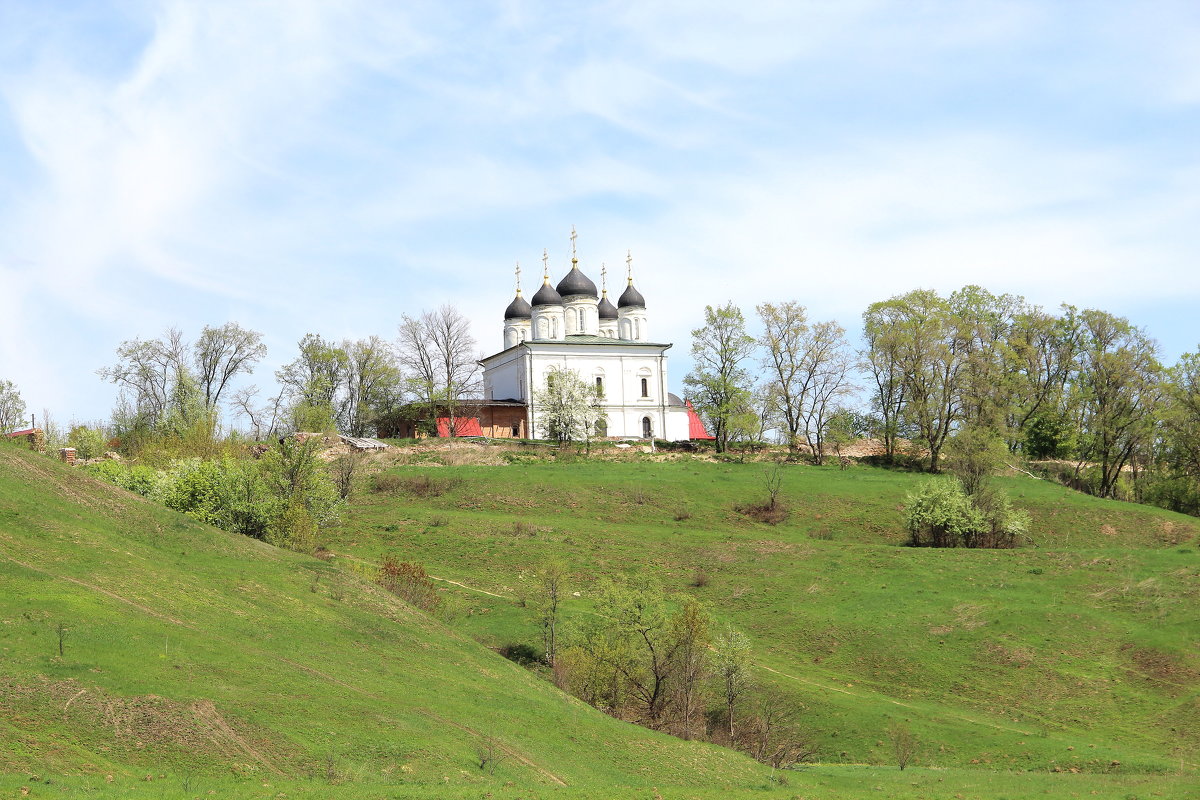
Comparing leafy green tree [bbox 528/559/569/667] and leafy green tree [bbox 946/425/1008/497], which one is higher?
leafy green tree [bbox 946/425/1008/497]

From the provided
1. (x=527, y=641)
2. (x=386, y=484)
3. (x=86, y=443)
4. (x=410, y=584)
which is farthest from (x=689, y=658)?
(x=86, y=443)

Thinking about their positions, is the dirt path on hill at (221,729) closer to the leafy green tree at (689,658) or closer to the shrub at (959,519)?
the leafy green tree at (689,658)

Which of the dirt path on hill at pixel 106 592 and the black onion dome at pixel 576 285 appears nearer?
the dirt path on hill at pixel 106 592

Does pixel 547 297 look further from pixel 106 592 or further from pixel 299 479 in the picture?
pixel 106 592

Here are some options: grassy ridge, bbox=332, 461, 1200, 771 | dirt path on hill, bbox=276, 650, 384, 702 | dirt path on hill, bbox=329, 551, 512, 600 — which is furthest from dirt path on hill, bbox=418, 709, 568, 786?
dirt path on hill, bbox=329, 551, 512, 600

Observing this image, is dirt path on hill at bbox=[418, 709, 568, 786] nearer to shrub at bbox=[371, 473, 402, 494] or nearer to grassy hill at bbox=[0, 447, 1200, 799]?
grassy hill at bbox=[0, 447, 1200, 799]

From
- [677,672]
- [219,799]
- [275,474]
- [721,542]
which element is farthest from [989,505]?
[219,799]

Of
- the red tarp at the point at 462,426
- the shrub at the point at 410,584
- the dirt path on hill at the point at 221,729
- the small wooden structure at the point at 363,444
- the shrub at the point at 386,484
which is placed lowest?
the dirt path on hill at the point at 221,729

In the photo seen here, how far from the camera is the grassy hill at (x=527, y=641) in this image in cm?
2019

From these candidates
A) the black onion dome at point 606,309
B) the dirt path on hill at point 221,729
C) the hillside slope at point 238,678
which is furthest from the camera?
the black onion dome at point 606,309

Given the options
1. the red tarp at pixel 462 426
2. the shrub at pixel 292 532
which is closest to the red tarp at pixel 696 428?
the red tarp at pixel 462 426

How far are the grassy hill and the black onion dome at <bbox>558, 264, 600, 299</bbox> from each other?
3323 cm

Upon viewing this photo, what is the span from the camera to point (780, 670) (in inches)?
1510

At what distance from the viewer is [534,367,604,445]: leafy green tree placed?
76.2 m
